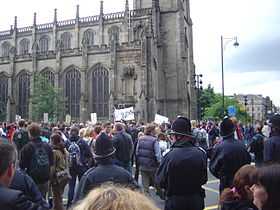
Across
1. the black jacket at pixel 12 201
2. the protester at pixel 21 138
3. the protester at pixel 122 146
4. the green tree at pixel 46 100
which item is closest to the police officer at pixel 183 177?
the black jacket at pixel 12 201

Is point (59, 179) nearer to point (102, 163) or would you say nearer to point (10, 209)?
point (102, 163)

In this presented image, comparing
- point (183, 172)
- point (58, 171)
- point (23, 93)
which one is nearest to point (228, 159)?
point (183, 172)

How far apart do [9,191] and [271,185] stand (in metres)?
1.69

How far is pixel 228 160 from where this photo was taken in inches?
222

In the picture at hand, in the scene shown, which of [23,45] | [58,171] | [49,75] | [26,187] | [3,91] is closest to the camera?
[26,187]

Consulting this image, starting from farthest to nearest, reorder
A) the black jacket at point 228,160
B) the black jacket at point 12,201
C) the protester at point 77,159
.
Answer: the protester at point 77,159 → the black jacket at point 228,160 → the black jacket at point 12,201

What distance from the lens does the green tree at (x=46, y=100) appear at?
40.2 meters

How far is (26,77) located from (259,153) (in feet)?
134

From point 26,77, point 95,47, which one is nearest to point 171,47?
point 95,47

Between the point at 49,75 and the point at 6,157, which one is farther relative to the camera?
the point at 49,75

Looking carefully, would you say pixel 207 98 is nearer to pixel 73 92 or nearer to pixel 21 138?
pixel 73 92

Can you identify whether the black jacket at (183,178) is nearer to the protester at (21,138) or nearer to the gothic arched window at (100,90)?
the protester at (21,138)

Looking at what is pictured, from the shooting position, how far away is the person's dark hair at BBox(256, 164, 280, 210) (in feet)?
6.72

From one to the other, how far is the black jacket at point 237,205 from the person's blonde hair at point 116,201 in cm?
217
